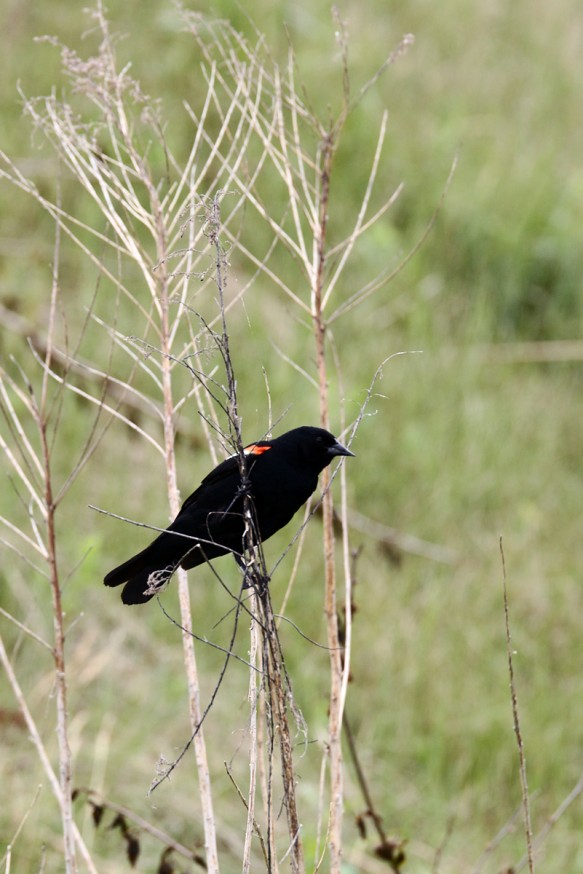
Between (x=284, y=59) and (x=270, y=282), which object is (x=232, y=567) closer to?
(x=270, y=282)

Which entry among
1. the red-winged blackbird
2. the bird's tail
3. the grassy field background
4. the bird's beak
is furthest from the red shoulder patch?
the grassy field background

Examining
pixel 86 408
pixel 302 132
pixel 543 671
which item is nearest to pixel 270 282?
pixel 302 132

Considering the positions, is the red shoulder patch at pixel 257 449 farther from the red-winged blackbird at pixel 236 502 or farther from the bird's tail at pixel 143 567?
the bird's tail at pixel 143 567

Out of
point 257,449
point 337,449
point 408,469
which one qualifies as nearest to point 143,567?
point 257,449

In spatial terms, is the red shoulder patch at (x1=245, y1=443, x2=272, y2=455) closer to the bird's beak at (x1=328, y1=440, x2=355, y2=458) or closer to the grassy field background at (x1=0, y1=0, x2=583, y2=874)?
the bird's beak at (x1=328, y1=440, x2=355, y2=458)

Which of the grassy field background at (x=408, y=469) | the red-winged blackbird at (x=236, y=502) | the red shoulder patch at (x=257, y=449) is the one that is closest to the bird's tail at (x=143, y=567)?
the red-winged blackbird at (x=236, y=502)

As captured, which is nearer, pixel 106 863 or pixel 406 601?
pixel 106 863

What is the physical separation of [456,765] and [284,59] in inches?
201

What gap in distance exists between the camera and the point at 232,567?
5.50 m

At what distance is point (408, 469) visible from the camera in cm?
625

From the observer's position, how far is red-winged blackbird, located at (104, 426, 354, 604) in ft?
7.62

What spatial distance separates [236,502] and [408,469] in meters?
3.99

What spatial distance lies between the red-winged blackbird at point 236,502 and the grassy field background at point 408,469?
1.58 meters

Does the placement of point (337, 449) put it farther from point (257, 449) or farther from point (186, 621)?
point (186, 621)
